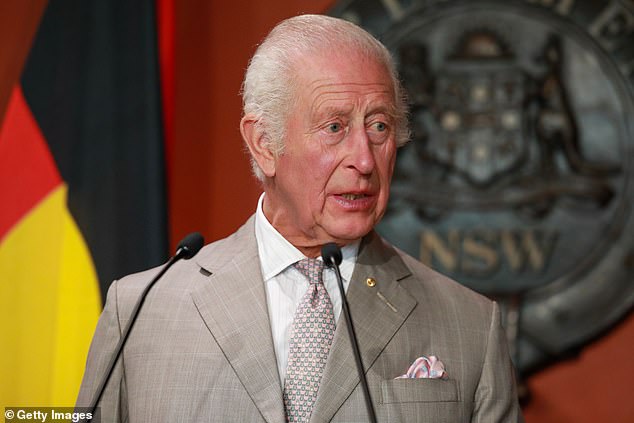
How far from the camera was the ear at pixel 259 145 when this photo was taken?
210 cm

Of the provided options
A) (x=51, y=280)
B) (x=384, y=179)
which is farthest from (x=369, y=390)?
(x=51, y=280)

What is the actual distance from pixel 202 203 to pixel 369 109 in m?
1.73

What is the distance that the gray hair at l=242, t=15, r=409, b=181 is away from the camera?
203cm

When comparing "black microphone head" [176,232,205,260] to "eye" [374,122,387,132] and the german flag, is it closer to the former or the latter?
"eye" [374,122,387,132]

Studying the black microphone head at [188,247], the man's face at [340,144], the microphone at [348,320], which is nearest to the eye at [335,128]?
the man's face at [340,144]

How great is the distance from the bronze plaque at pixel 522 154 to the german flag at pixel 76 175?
2.71 feet

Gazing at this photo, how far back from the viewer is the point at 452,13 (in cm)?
347

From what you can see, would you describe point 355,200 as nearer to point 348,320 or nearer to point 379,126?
point 379,126

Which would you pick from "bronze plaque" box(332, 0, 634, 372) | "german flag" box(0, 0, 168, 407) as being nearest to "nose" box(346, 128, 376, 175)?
"german flag" box(0, 0, 168, 407)

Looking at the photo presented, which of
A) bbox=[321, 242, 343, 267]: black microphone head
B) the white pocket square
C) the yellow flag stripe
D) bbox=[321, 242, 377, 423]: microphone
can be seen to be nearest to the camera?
bbox=[321, 242, 377, 423]: microphone

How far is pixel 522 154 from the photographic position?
3445mm

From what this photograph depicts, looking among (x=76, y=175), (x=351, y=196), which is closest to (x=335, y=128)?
(x=351, y=196)

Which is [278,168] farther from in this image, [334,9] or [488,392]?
[334,9]

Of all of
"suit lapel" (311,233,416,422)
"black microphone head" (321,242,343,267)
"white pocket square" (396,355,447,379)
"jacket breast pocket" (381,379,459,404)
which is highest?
"black microphone head" (321,242,343,267)
